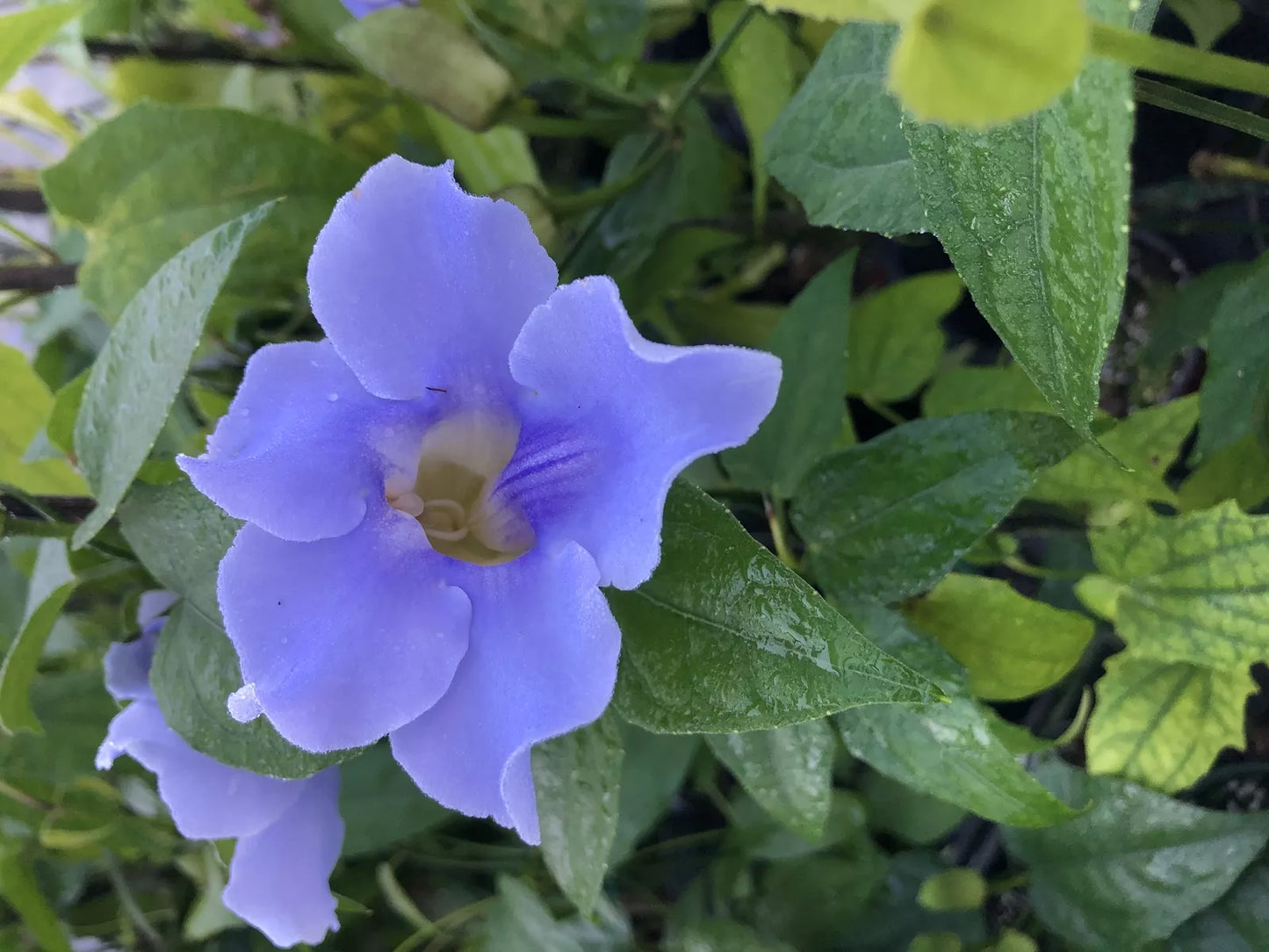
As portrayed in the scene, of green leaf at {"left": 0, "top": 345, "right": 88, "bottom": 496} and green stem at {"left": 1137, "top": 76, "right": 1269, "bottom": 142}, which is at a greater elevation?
green stem at {"left": 1137, "top": 76, "right": 1269, "bottom": 142}

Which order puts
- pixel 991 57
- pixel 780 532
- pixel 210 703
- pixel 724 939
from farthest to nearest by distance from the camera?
pixel 724 939, pixel 780 532, pixel 210 703, pixel 991 57

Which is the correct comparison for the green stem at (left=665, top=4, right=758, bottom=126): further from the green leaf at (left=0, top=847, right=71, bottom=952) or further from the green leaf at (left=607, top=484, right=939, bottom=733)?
the green leaf at (left=0, top=847, right=71, bottom=952)

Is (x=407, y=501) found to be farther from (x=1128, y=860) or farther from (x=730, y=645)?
(x=1128, y=860)

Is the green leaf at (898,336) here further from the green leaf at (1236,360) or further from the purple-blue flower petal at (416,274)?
the purple-blue flower petal at (416,274)

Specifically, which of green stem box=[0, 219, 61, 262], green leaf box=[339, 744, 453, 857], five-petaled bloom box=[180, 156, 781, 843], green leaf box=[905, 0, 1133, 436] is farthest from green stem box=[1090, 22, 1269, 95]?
green stem box=[0, 219, 61, 262]

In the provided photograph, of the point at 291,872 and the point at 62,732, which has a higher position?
the point at 291,872

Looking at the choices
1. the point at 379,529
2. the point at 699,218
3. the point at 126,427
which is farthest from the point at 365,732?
the point at 699,218

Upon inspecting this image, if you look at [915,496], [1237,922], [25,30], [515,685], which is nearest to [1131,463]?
[915,496]
